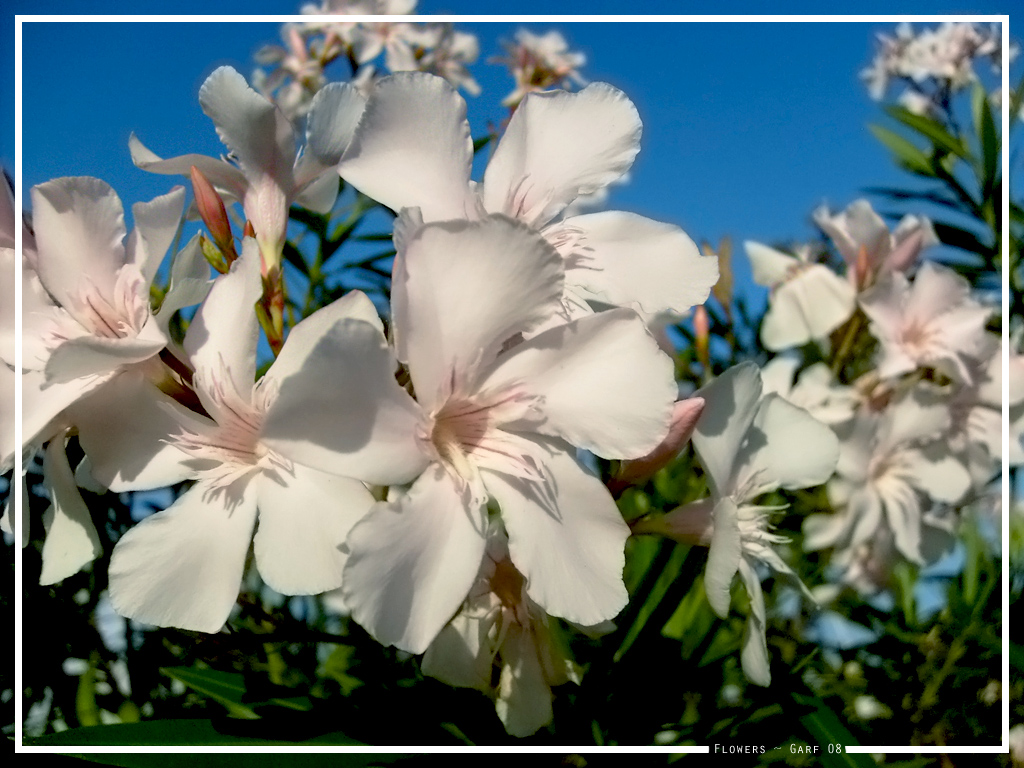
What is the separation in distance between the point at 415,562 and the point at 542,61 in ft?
5.88

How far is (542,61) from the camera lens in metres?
2.12

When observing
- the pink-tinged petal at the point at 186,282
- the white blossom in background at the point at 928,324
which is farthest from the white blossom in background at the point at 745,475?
the white blossom in background at the point at 928,324

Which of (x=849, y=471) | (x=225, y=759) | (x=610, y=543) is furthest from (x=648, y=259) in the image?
(x=849, y=471)

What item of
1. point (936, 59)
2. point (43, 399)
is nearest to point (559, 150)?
point (43, 399)

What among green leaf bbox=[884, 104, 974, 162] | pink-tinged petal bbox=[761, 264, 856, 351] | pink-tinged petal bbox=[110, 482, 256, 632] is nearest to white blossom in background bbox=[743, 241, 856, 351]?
pink-tinged petal bbox=[761, 264, 856, 351]

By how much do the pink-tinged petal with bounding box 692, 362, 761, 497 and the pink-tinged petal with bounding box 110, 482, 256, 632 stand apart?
38 centimetres

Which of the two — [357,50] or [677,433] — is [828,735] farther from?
[357,50]

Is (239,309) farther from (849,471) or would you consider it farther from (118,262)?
(849,471)

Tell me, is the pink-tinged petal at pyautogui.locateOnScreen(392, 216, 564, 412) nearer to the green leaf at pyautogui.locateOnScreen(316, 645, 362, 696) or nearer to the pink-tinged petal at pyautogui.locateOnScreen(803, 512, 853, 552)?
the green leaf at pyautogui.locateOnScreen(316, 645, 362, 696)

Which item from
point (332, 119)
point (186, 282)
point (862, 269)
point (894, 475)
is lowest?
point (894, 475)

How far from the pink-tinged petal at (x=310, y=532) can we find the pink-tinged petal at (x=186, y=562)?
26 mm

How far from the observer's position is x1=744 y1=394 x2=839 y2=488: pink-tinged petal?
871 millimetres

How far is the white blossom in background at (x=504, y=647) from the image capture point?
72 centimetres

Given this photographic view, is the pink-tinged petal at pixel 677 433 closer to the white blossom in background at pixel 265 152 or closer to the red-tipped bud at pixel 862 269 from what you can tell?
the white blossom in background at pixel 265 152
